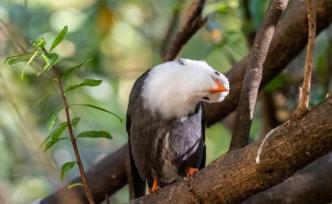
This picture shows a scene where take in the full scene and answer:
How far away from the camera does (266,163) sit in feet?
6.26

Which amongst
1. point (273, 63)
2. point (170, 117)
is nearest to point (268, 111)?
point (273, 63)

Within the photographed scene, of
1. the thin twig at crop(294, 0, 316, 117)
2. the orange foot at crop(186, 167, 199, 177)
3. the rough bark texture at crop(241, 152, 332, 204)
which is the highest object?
the thin twig at crop(294, 0, 316, 117)

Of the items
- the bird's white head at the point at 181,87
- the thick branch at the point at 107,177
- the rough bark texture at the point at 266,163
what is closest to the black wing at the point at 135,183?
the thick branch at the point at 107,177

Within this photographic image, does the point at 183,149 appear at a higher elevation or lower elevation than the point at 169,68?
lower

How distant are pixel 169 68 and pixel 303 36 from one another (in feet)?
2.41

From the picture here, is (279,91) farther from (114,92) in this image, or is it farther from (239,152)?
(239,152)

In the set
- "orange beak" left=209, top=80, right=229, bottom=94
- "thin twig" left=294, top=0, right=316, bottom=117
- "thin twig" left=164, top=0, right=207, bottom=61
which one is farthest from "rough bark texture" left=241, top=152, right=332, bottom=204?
"thin twig" left=294, top=0, right=316, bottom=117

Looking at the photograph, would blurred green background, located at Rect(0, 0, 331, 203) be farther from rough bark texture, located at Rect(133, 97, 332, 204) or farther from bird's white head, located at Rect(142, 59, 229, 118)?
rough bark texture, located at Rect(133, 97, 332, 204)

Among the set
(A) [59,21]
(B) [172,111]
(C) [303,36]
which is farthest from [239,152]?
(A) [59,21]

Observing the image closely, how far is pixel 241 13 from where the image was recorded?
386 cm

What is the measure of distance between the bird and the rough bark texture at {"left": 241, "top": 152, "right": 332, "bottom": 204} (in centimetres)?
29

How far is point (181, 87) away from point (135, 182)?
2.20ft

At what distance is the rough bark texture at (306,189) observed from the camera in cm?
277

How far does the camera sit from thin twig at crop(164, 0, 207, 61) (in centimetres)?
329
